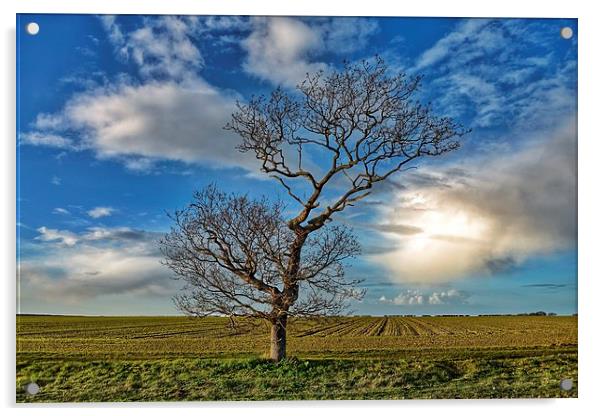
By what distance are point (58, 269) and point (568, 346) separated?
4.33m

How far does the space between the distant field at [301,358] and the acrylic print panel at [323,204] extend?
18 mm

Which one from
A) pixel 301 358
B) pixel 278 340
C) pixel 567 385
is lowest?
pixel 567 385

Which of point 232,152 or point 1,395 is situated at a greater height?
point 232,152

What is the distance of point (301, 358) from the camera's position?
5711 millimetres

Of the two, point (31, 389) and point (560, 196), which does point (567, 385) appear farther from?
point (31, 389)

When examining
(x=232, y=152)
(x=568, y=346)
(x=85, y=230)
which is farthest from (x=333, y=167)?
(x=568, y=346)

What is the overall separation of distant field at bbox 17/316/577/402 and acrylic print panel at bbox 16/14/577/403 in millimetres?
18

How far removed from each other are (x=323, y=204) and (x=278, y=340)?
4.02 feet

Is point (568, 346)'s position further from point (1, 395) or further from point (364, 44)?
point (1, 395)

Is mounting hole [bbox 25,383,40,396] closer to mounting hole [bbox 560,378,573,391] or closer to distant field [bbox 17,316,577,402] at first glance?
distant field [bbox 17,316,577,402]

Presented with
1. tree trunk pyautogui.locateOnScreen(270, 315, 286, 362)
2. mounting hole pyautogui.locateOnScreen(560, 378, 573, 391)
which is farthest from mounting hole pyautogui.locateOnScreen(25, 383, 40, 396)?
mounting hole pyautogui.locateOnScreen(560, 378, 573, 391)

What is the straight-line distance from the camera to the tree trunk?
5.68m

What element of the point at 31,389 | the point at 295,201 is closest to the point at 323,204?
the point at 295,201

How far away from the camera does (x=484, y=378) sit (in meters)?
5.65
